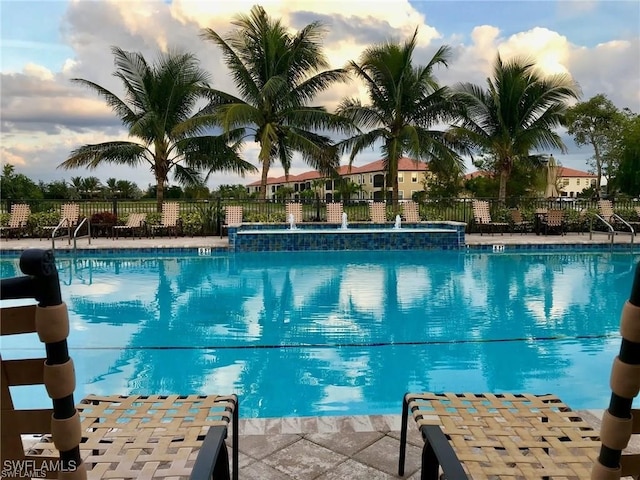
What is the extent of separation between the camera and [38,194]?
79.3ft

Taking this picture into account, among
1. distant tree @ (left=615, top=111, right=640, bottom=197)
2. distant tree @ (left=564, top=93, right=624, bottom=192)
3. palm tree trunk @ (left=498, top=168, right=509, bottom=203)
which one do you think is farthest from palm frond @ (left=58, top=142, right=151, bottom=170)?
distant tree @ (left=564, top=93, right=624, bottom=192)

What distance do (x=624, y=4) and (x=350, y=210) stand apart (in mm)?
11588

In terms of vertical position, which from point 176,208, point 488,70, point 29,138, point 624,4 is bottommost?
point 176,208

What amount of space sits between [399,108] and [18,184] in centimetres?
1811

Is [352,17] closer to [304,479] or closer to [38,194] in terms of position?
[304,479]

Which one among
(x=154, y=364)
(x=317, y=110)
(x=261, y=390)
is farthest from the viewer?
(x=317, y=110)

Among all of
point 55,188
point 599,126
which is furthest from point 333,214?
point 599,126

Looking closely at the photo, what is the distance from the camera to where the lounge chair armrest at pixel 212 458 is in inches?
58.6

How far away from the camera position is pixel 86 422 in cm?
191

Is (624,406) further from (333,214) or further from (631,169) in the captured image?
(631,169)

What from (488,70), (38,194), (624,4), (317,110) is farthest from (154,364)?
(38,194)

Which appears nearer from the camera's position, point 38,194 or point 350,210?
point 350,210

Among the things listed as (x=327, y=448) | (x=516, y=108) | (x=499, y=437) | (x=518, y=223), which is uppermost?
(x=516, y=108)

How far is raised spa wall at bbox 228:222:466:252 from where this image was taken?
40.5 ft
